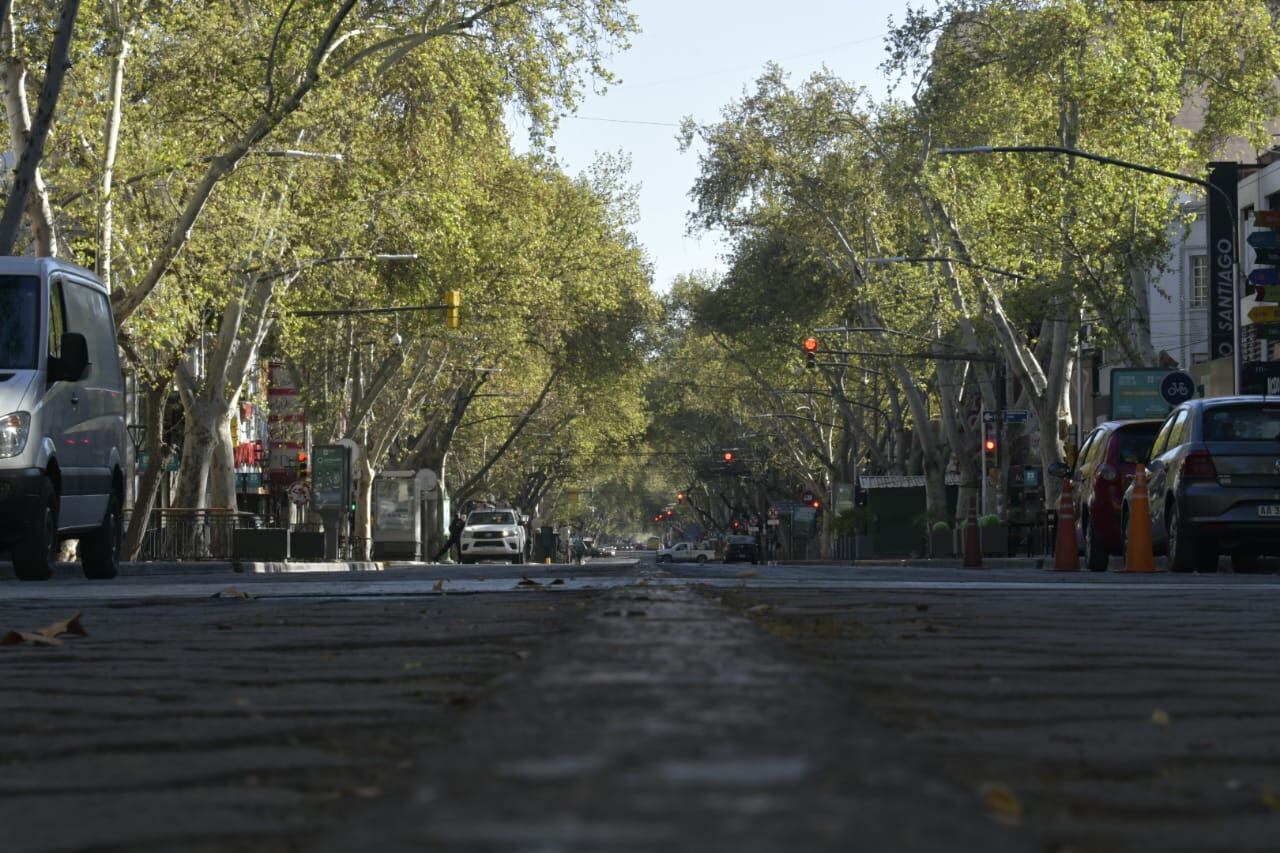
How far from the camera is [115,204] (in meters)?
30.9

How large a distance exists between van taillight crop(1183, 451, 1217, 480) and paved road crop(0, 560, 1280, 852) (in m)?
12.8

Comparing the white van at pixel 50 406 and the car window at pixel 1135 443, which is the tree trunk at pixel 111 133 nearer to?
the white van at pixel 50 406

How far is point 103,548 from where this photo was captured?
18.9 metres

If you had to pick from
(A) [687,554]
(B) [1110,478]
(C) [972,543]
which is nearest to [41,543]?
(B) [1110,478]

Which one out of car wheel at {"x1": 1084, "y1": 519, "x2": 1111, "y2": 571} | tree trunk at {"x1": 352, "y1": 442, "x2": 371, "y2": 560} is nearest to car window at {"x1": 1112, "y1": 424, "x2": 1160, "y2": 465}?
car wheel at {"x1": 1084, "y1": 519, "x2": 1111, "y2": 571}

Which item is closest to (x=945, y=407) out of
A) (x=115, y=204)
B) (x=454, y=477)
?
(x=115, y=204)

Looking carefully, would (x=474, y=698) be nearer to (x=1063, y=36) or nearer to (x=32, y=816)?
(x=32, y=816)

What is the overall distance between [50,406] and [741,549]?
6539 cm

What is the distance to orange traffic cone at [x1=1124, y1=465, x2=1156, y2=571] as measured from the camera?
20953 millimetres

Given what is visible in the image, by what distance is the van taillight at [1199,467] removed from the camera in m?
19.9

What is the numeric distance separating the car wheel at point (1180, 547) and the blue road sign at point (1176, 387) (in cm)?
1151

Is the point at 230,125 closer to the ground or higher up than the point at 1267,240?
higher up

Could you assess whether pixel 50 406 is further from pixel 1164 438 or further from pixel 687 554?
pixel 687 554

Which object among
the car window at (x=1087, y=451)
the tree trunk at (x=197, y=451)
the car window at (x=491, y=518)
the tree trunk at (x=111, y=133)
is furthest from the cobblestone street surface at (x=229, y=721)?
the car window at (x=491, y=518)
